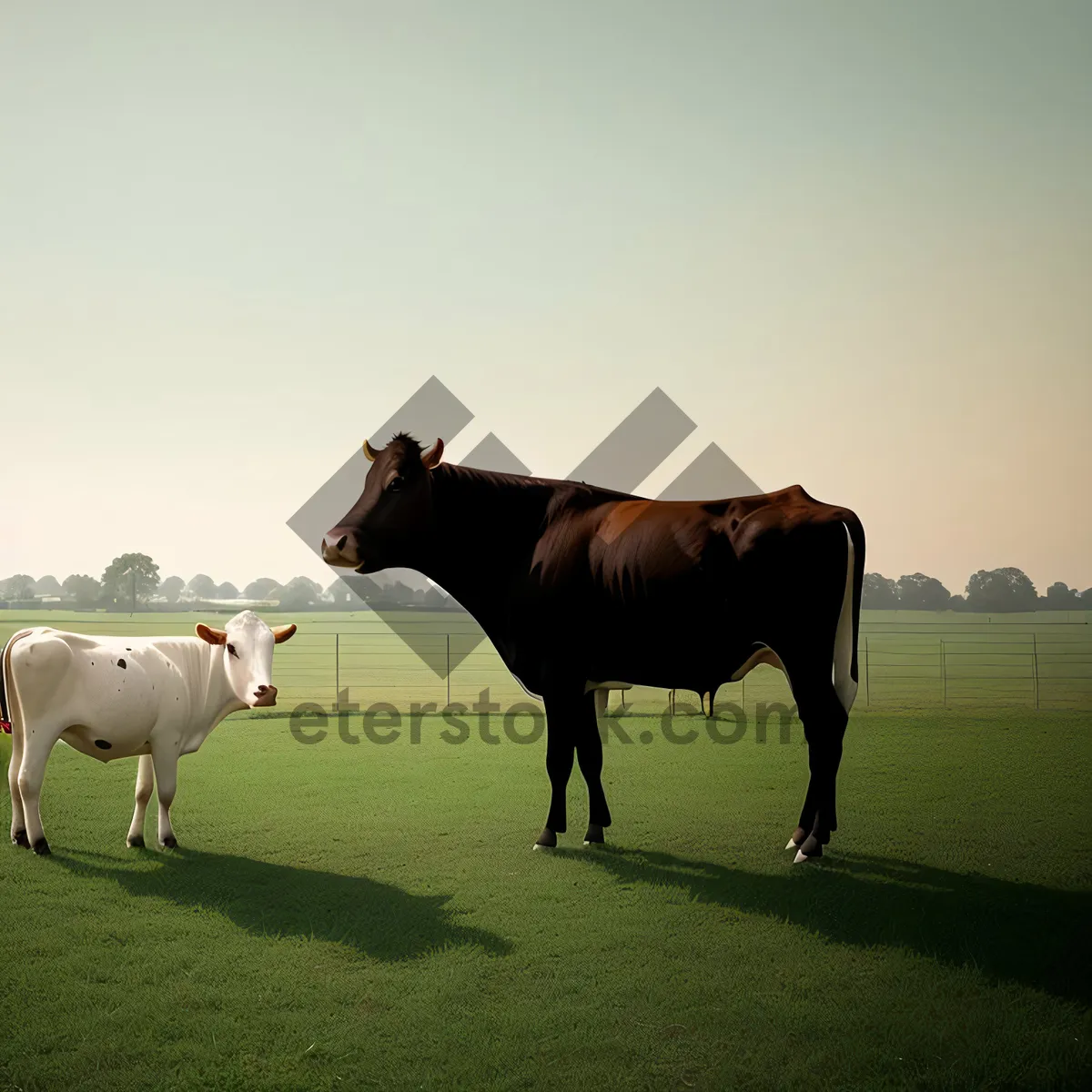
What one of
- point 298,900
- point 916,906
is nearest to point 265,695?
point 298,900

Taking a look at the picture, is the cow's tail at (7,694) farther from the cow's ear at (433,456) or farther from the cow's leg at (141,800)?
the cow's ear at (433,456)

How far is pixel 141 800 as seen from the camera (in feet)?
22.7

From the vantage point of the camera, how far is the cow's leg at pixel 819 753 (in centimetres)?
614

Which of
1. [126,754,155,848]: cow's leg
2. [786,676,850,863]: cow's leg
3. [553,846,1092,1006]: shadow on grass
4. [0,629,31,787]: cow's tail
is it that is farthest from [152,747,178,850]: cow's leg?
[786,676,850,863]: cow's leg

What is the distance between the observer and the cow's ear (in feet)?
22.7

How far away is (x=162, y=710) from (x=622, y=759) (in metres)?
5.49

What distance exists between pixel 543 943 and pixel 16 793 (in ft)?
13.7

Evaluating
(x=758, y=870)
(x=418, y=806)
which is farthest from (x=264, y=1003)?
(x=418, y=806)

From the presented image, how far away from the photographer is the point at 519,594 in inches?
275

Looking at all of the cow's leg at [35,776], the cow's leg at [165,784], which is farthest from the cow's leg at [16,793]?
the cow's leg at [165,784]

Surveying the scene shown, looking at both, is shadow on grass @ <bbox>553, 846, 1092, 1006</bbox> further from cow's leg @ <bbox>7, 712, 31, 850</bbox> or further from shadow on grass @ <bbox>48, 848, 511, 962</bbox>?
cow's leg @ <bbox>7, 712, 31, 850</bbox>

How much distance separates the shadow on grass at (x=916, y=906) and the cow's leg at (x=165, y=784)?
2781 mm

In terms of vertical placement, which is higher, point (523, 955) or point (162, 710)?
point (162, 710)

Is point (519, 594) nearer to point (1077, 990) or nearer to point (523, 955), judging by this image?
point (523, 955)
